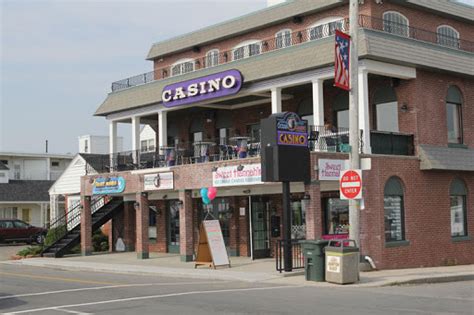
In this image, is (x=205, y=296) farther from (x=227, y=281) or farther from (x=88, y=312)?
(x=227, y=281)

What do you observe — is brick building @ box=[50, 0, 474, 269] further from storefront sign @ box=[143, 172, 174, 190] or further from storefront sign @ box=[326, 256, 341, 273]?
storefront sign @ box=[326, 256, 341, 273]

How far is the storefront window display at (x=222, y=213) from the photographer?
29678 mm

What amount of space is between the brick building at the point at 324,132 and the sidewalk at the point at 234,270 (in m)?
1.16

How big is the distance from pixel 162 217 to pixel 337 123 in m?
11.0

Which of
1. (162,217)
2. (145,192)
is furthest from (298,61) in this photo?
(162,217)

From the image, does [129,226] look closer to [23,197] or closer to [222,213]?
[222,213]

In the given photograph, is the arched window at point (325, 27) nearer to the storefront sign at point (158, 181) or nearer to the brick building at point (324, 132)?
the brick building at point (324, 132)

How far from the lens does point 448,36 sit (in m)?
28.2

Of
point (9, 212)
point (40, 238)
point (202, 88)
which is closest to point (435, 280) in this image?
point (202, 88)

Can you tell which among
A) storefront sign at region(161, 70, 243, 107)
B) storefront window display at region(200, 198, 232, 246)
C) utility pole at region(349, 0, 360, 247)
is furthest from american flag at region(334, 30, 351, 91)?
storefront window display at region(200, 198, 232, 246)

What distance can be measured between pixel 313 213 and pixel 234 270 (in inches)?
135

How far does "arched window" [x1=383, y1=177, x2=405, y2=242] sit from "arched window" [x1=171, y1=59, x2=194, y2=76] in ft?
46.0

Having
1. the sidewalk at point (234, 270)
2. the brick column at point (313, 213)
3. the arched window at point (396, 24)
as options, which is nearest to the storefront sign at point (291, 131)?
the brick column at point (313, 213)

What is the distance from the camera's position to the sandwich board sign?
23453 mm
